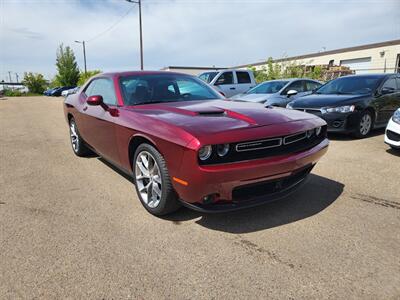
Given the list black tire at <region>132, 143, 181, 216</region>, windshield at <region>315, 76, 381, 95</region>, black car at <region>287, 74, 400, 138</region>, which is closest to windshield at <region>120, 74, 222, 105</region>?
black tire at <region>132, 143, 181, 216</region>

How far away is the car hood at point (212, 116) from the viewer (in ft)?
8.73

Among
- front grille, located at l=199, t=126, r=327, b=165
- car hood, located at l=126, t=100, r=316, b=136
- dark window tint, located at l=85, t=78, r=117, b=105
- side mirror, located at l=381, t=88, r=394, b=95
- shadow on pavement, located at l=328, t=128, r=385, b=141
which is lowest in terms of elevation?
shadow on pavement, located at l=328, t=128, r=385, b=141

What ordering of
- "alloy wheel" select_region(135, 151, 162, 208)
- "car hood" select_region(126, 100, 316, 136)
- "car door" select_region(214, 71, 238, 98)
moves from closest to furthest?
"car hood" select_region(126, 100, 316, 136)
"alloy wheel" select_region(135, 151, 162, 208)
"car door" select_region(214, 71, 238, 98)

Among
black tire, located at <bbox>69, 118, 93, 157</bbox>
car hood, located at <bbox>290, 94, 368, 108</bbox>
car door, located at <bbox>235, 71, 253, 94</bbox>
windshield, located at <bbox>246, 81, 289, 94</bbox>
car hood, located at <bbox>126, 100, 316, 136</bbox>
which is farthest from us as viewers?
car door, located at <bbox>235, 71, 253, 94</bbox>

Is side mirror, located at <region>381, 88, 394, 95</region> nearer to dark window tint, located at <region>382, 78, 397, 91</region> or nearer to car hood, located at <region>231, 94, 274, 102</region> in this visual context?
dark window tint, located at <region>382, 78, 397, 91</region>

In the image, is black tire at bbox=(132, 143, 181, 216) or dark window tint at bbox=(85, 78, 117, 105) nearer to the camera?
black tire at bbox=(132, 143, 181, 216)

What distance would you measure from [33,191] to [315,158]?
3.32 metres

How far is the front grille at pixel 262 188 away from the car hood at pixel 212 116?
0.51 m

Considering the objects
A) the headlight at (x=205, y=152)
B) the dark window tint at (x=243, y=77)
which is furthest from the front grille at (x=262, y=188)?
the dark window tint at (x=243, y=77)

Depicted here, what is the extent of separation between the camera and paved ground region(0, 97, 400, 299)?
6.94 ft

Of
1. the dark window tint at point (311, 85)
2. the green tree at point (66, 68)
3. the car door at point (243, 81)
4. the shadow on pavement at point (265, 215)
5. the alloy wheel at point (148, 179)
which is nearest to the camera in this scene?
the shadow on pavement at point (265, 215)

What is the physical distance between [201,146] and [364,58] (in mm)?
30583

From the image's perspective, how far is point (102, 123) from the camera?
3.95 meters

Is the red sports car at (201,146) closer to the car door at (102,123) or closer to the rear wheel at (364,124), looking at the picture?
the car door at (102,123)
